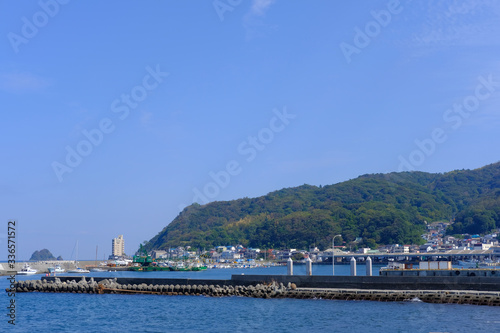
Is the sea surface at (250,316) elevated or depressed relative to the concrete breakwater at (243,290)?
depressed

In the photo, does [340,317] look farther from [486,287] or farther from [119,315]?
[119,315]

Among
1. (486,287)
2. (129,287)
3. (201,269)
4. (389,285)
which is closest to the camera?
(486,287)

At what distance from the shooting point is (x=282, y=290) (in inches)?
1644

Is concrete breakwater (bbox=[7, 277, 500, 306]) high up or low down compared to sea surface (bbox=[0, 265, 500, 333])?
up

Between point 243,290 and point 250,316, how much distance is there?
30.0 feet

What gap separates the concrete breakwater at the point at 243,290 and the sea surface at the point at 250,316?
2.86 ft

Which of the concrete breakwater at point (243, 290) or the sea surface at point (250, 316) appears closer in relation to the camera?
the sea surface at point (250, 316)

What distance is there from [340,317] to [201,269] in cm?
11062

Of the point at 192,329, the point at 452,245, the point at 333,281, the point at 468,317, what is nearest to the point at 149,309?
the point at 192,329

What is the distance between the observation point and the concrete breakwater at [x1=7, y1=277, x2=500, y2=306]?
35.7m

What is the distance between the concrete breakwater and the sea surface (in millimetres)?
871

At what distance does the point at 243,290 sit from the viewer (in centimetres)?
4391

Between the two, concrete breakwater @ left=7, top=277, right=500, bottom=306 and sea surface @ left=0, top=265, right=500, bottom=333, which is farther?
concrete breakwater @ left=7, top=277, right=500, bottom=306

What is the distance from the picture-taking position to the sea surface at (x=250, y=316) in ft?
98.9
